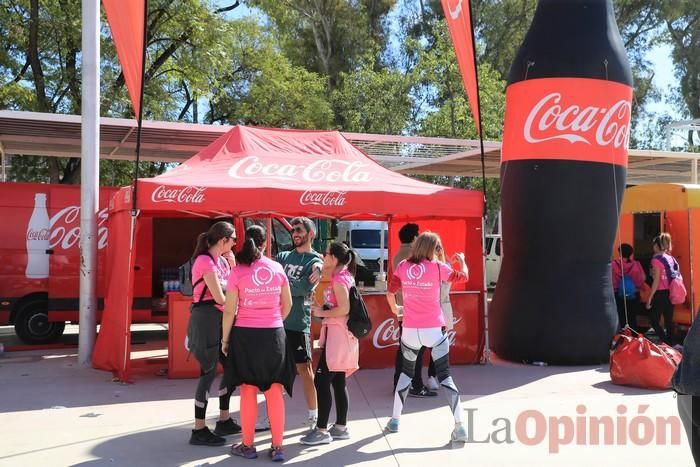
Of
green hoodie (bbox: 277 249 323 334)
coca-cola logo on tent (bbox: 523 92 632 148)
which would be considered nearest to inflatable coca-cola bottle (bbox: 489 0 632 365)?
coca-cola logo on tent (bbox: 523 92 632 148)

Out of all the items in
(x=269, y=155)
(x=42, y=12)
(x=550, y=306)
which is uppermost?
(x=42, y=12)

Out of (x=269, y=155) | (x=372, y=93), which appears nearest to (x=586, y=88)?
(x=269, y=155)

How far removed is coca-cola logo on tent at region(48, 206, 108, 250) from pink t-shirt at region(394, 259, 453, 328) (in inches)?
257

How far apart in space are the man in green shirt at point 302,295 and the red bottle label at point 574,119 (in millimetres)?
4568

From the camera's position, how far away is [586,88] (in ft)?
30.0

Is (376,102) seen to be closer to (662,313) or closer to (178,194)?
(662,313)

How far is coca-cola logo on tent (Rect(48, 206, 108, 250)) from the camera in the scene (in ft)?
35.3

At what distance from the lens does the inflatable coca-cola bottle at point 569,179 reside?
919 centimetres

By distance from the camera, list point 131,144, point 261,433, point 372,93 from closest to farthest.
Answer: point 261,433
point 131,144
point 372,93

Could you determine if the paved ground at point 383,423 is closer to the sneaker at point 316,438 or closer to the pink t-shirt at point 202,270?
the sneaker at point 316,438

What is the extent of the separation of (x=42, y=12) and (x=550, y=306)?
15409 millimetres

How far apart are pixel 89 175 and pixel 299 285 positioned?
4.71 meters

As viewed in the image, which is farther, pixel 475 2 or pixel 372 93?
pixel 475 2

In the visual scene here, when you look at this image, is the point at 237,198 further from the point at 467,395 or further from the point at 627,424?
the point at 627,424
